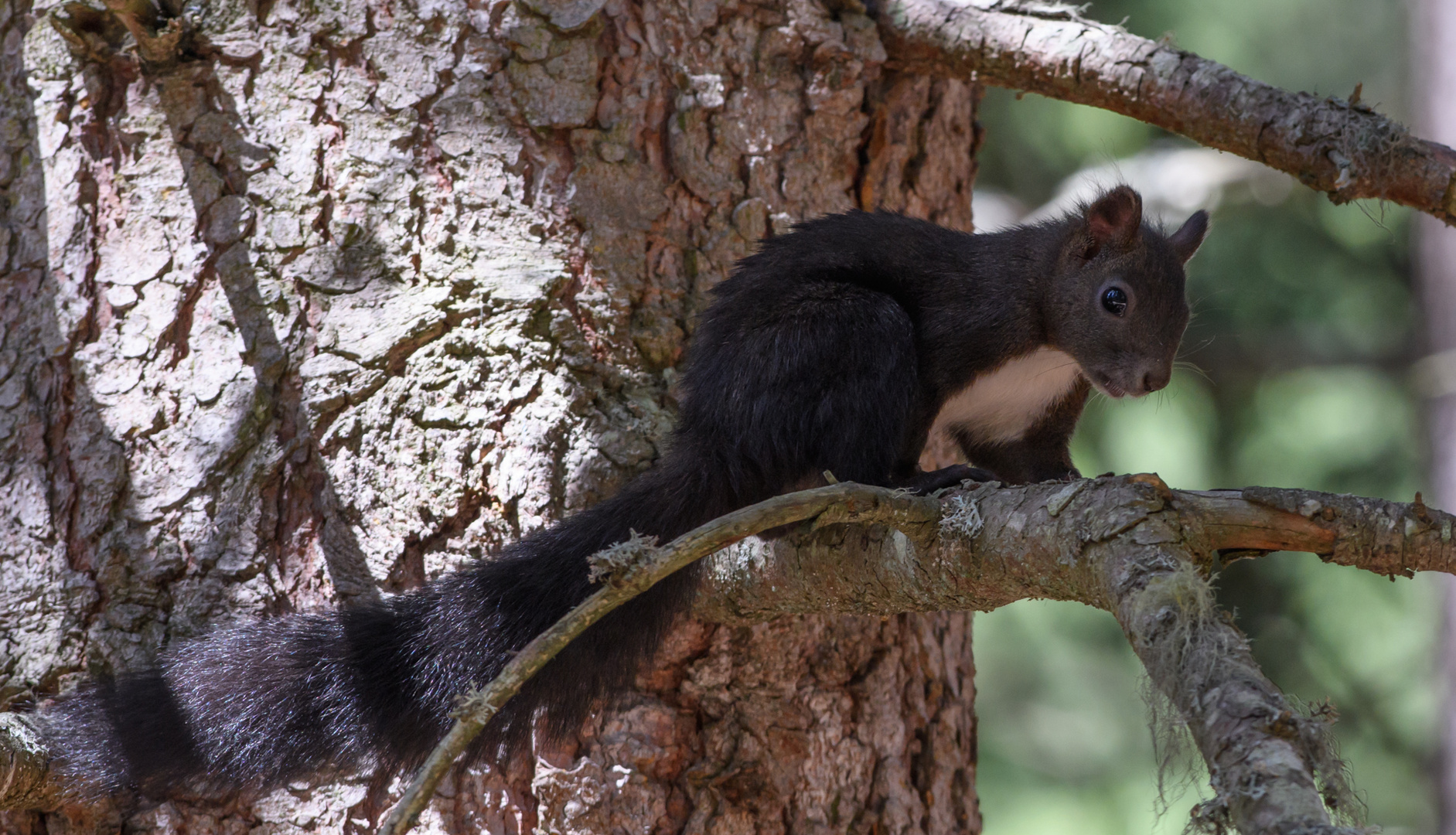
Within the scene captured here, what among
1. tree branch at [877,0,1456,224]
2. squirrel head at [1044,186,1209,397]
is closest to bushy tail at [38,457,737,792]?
squirrel head at [1044,186,1209,397]

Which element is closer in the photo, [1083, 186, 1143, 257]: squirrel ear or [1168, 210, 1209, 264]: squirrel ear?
[1083, 186, 1143, 257]: squirrel ear

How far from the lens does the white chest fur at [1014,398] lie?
3.04 metres

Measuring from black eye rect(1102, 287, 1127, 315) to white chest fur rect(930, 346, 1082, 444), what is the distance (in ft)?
0.54

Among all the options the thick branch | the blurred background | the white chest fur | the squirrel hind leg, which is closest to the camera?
the thick branch

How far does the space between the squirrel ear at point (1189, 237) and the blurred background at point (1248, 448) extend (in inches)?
109

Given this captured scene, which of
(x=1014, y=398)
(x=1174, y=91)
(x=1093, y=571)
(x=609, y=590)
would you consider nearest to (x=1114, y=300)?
(x=1014, y=398)

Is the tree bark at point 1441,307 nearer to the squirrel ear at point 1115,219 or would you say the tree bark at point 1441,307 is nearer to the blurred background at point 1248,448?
the blurred background at point 1248,448

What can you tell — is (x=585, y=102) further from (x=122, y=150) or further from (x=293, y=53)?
(x=122, y=150)

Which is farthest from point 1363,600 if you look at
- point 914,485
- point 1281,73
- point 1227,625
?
point 1227,625

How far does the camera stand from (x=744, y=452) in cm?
257

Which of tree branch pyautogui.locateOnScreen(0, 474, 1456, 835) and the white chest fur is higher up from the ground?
the white chest fur

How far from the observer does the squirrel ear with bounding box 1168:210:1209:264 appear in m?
3.17

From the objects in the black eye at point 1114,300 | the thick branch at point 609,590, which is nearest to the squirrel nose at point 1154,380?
the black eye at point 1114,300

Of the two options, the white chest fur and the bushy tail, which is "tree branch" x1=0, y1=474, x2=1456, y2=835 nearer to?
the bushy tail
